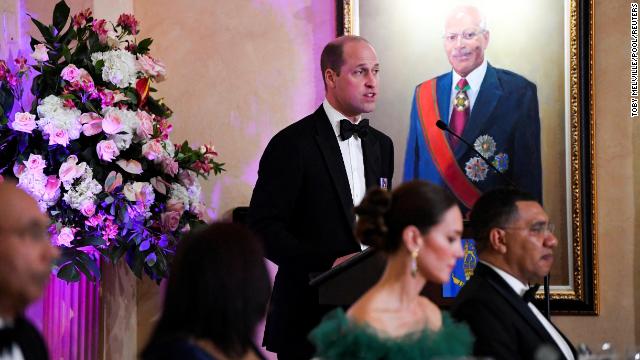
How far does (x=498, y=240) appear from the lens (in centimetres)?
353

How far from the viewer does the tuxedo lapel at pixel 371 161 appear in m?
4.51

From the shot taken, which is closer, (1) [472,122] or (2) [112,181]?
(2) [112,181]

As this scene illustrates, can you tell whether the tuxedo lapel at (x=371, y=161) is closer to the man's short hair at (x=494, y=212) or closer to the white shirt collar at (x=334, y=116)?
the white shirt collar at (x=334, y=116)

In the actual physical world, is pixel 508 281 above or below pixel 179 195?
below

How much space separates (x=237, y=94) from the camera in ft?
19.1

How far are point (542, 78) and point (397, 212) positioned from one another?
301 centimetres

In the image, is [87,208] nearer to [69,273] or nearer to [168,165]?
[69,273]

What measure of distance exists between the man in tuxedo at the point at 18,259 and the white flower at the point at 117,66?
2194 mm

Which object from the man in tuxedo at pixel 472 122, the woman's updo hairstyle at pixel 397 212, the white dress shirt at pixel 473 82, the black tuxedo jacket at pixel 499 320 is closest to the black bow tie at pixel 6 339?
the woman's updo hairstyle at pixel 397 212

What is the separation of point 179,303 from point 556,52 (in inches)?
149

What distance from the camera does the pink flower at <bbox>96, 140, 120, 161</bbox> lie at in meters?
4.61

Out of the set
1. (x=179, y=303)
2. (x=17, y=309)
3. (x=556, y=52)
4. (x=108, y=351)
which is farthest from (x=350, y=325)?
(x=556, y=52)

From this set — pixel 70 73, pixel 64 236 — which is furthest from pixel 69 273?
pixel 70 73

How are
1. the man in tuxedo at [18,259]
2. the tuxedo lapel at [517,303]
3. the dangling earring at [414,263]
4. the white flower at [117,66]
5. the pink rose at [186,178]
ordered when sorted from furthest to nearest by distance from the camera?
the pink rose at [186,178]
the white flower at [117,66]
the tuxedo lapel at [517,303]
the dangling earring at [414,263]
the man in tuxedo at [18,259]
